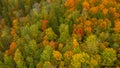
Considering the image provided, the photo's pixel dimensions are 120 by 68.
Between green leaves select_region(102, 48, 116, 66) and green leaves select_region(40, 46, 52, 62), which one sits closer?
green leaves select_region(102, 48, 116, 66)

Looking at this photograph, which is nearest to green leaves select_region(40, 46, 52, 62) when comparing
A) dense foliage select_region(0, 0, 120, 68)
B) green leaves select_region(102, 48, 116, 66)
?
dense foliage select_region(0, 0, 120, 68)

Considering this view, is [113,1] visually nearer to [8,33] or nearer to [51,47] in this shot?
[51,47]

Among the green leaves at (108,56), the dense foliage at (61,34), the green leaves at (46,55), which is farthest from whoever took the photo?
the green leaves at (46,55)

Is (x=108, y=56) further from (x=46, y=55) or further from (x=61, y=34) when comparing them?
(x=46, y=55)

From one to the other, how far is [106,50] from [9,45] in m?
15.3

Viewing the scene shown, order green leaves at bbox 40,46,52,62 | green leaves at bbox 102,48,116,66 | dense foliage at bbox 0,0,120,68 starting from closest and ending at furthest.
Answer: green leaves at bbox 102,48,116,66, dense foliage at bbox 0,0,120,68, green leaves at bbox 40,46,52,62

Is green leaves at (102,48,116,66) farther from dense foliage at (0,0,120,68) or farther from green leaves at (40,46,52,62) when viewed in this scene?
green leaves at (40,46,52,62)

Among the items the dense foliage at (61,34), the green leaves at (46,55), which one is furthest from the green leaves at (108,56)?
the green leaves at (46,55)

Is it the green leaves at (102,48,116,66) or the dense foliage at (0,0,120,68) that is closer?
the green leaves at (102,48,116,66)

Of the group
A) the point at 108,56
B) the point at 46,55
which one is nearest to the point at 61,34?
the point at 46,55

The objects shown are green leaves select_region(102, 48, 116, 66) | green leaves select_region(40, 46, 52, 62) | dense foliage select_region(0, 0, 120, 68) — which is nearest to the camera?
green leaves select_region(102, 48, 116, 66)

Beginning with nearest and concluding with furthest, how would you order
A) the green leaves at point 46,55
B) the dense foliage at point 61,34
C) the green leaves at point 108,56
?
the green leaves at point 108,56 → the dense foliage at point 61,34 → the green leaves at point 46,55

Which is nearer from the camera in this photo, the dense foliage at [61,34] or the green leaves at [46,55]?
the dense foliage at [61,34]

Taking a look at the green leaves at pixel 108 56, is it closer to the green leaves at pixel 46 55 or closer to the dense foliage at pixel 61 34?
the dense foliage at pixel 61 34
